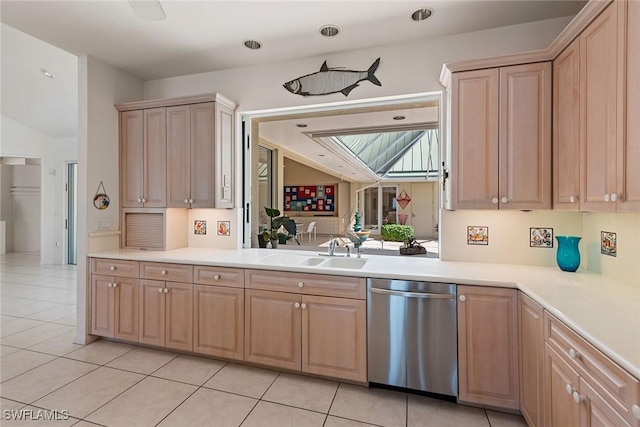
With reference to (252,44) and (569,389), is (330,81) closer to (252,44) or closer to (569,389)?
(252,44)

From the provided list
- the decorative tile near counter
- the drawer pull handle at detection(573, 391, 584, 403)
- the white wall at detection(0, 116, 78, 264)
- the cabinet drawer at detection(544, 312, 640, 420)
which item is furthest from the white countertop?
the white wall at detection(0, 116, 78, 264)

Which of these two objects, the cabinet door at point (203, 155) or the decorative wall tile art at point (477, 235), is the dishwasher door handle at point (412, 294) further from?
the cabinet door at point (203, 155)

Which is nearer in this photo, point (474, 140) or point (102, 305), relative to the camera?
point (474, 140)

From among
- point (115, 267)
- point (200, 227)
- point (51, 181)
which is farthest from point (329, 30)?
point (51, 181)

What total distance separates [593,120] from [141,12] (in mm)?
2561

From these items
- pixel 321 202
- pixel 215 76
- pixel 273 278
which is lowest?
pixel 273 278

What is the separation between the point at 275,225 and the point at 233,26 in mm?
1961

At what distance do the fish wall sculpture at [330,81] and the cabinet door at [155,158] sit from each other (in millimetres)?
1338

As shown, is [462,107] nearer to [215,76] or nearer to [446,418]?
[446,418]

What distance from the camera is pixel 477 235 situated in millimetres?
2566

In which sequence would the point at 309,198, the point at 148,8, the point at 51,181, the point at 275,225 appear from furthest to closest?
the point at 51,181, the point at 309,198, the point at 275,225, the point at 148,8

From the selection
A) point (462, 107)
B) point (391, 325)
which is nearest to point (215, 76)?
point (462, 107)

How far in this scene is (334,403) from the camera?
2111mm

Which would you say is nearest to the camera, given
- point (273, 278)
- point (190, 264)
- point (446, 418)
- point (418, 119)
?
point (446, 418)
